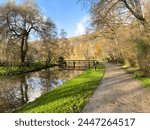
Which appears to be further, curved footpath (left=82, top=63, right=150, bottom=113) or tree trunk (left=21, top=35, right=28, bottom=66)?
tree trunk (left=21, top=35, right=28, bottom=66)

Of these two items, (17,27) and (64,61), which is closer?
(17,27)

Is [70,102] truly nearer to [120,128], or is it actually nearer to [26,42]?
[120,128]

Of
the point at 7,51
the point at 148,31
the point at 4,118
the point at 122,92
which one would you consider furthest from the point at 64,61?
the point at 4,118

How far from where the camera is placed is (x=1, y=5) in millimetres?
24344

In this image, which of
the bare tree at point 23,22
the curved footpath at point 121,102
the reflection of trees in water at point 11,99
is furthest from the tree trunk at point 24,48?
the curved footpath at point 121,102

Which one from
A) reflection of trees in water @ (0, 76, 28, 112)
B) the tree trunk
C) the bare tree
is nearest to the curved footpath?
reflection of trees in water @ (0, 76, 28, 112)

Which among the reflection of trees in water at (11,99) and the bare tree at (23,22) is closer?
the reflection of trees in water at (11,99)

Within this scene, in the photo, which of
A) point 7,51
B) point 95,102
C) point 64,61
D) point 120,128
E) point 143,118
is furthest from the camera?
point 64,61

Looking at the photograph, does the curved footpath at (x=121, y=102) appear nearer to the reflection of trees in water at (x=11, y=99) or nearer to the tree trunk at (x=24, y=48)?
the reflection of trees in water at (x=11, y=99)

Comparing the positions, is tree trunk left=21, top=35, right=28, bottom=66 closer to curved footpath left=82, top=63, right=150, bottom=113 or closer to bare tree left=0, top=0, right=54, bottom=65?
bare tree left=0, top=0, right=54, bottom=65

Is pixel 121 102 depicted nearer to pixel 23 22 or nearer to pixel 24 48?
pixel 24 48

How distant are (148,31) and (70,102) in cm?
609

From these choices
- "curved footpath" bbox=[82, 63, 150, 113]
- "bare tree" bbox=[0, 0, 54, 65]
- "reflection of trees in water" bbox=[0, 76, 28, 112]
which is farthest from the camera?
"bare tree" bbox=[0, 0, 54, 65]

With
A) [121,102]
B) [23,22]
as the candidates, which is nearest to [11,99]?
[121,102]
